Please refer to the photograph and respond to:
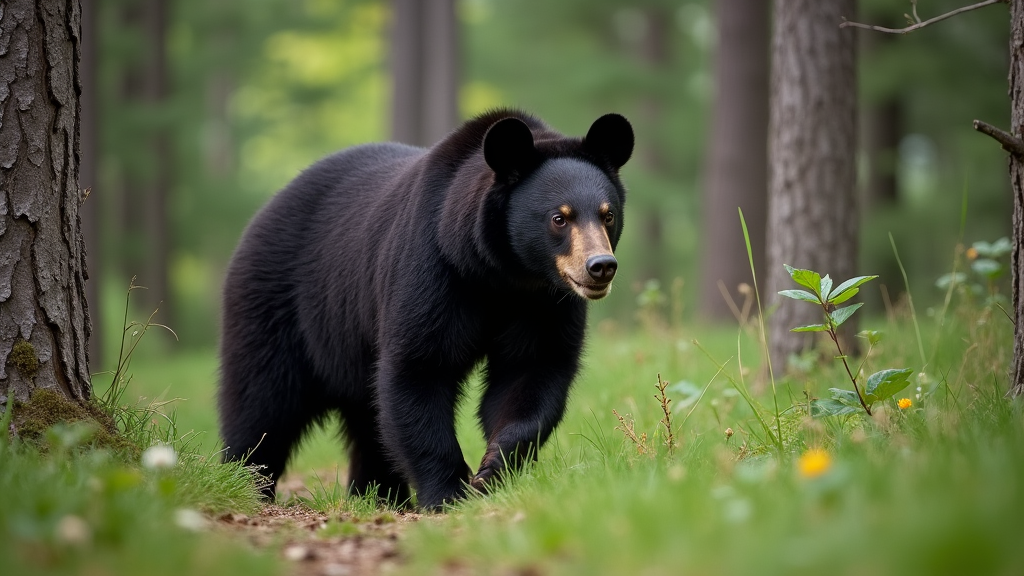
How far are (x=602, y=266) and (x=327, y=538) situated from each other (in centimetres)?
162

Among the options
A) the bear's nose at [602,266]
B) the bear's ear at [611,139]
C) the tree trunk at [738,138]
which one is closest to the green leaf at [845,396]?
the bear's nose at [602,266]

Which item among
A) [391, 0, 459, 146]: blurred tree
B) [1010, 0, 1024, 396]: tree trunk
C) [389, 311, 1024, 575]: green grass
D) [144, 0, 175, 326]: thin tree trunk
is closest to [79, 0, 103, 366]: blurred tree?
[144, 0, 175, 326]: thin tree trunk

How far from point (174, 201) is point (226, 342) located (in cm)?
1405

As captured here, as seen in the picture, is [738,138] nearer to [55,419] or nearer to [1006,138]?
[1006,138]

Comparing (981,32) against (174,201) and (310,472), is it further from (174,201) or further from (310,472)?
(174,201)

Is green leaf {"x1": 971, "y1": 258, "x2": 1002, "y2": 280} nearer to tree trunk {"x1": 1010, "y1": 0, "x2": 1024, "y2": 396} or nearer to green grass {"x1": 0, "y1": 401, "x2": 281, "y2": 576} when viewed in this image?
tree trunk {"x1": 1010, "y1": 0, "x2": 1024, "y2": 396}

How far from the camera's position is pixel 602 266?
3848 mm

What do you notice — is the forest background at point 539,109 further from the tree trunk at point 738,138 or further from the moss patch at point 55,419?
the moss patch at point 55,419

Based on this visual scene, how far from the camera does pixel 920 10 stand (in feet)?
37.8

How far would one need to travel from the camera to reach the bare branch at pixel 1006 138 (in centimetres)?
343

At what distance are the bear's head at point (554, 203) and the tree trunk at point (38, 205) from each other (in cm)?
186

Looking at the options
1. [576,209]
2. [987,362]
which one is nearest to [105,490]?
[576,209]

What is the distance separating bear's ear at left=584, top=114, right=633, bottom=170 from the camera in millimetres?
4426

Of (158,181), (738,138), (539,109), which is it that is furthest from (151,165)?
(738,138)
